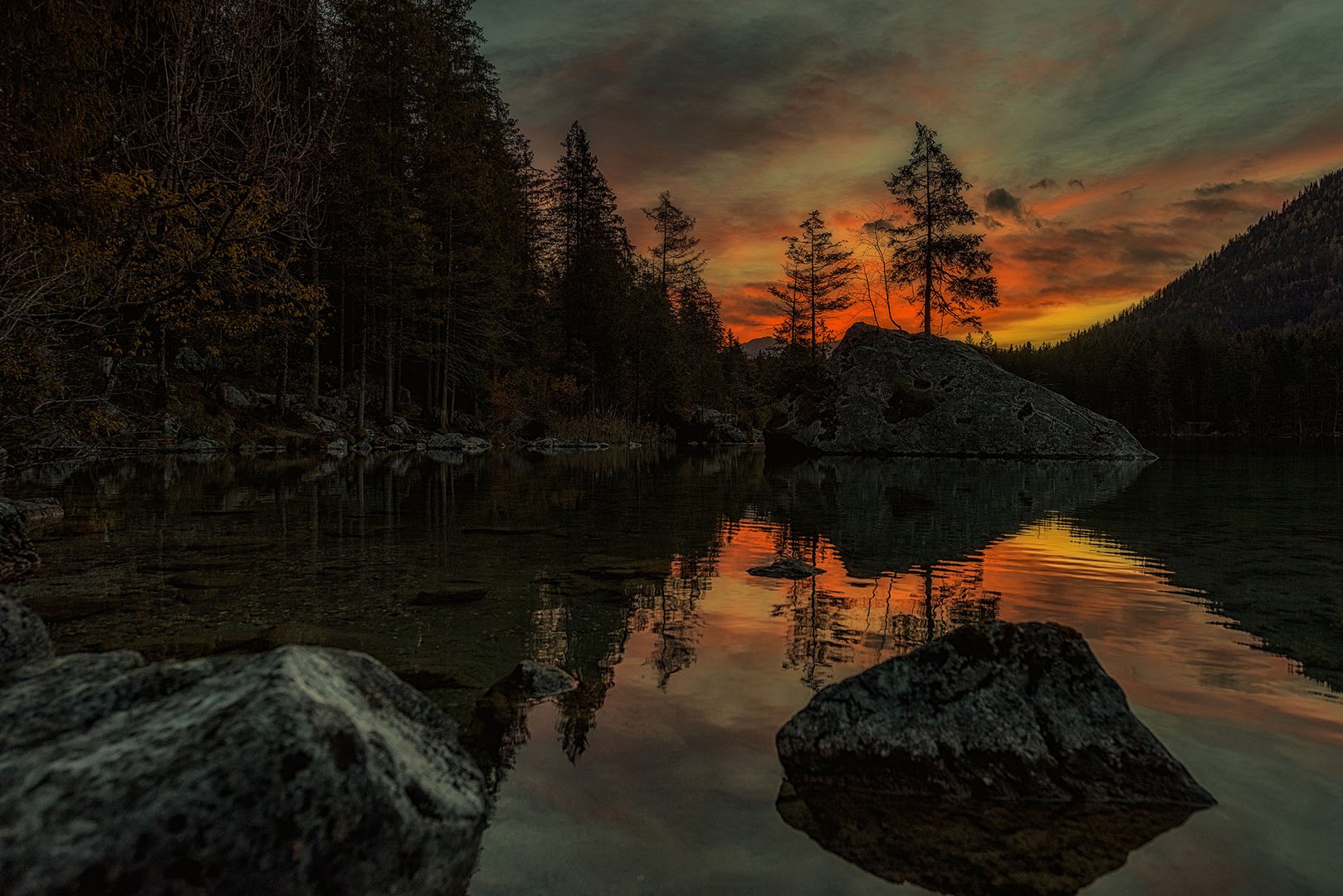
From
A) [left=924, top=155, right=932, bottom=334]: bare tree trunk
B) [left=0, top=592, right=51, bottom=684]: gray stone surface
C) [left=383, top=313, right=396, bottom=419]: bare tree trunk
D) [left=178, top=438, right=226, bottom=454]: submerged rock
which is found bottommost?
[left=0, top=592, right=51, bottom=684]: gray stone surface

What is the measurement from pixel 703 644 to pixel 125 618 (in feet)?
15.3

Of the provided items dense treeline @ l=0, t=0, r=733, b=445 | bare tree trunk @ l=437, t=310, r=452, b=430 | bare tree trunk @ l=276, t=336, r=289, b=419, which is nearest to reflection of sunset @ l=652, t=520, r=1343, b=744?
dense treeline @ l=0, t=0, r=733, b=445

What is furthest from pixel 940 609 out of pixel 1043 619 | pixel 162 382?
pixel 162 382

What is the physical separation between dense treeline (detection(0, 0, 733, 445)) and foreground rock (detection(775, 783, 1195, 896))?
878 cm

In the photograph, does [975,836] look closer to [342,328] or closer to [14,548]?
[14,548]

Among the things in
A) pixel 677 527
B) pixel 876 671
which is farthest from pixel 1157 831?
pixel 677 527

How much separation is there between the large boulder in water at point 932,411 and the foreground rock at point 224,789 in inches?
1300

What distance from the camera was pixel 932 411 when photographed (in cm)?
3359

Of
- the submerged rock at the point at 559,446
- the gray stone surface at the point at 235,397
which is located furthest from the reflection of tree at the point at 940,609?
the gray stone surface at the point at 235,397

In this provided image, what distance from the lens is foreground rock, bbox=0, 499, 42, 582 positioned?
295 inches

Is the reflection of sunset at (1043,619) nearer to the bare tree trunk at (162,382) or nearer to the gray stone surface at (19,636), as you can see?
the gray stone surface at (19,636)

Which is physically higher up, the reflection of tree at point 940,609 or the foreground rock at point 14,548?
the foreground rock at point 14,548

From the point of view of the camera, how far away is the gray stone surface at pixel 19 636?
13.7 feet

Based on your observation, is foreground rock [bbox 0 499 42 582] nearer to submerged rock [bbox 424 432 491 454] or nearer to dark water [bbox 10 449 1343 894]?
dark water [bbox 10 449 1343 894]
